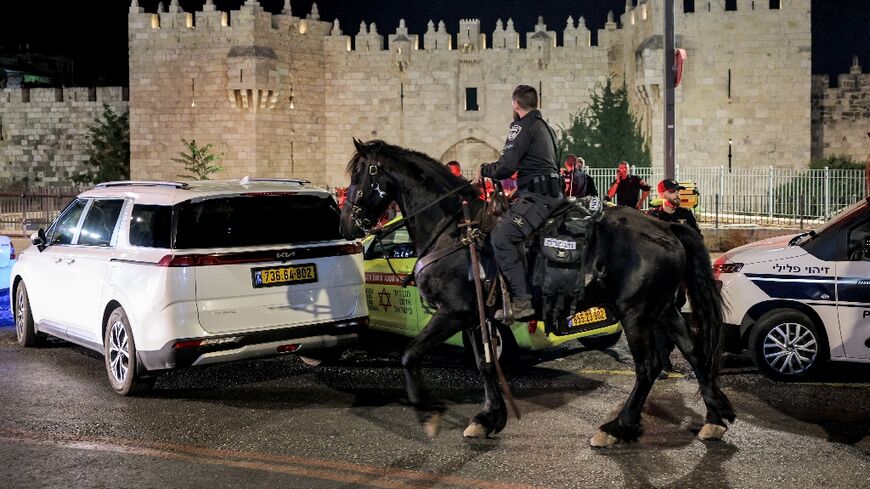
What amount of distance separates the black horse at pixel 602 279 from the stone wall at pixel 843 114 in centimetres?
2805

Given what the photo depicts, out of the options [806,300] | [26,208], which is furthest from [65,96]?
[806,300]

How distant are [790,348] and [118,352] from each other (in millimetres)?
5221

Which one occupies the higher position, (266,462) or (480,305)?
(480,305)

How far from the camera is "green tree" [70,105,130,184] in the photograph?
120ft

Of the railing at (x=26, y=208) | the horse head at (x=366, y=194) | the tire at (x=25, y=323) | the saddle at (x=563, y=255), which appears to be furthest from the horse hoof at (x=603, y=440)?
the railing at (x=26, y=208)

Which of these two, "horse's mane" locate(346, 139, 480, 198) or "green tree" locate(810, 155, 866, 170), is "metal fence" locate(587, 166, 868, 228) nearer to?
"green tree" locate(810, 155, 866, 170)

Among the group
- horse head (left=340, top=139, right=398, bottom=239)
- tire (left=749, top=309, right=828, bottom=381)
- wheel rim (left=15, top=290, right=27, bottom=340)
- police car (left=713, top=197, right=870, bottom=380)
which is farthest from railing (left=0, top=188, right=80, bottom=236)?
tire (left=749, top=309, right=828, bottom=381)

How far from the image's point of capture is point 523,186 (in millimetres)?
6008

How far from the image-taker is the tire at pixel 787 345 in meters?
7.27

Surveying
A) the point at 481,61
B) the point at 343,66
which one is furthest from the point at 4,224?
the point at 481,61

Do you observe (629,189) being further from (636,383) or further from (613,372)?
(636,383)

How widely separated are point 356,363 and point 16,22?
183 ft

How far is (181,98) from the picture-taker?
110 feet

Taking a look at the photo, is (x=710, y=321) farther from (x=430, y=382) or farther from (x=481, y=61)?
(x=481, y=61)
